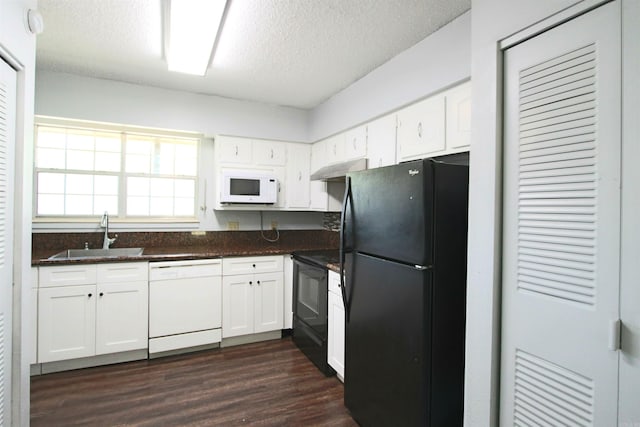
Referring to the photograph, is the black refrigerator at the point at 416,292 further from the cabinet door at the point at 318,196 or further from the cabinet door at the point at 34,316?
the cabinet door at the point at 34,316

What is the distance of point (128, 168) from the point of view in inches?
134

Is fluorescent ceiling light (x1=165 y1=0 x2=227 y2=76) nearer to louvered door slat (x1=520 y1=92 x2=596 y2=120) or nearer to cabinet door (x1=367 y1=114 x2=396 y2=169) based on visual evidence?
cabinet door (x1=367 y1=114 x2=396 y2=169)

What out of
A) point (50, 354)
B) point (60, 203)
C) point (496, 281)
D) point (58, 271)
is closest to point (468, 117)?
point (496, 281)

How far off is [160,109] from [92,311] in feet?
6.39

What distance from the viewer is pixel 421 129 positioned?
2180 millimetres

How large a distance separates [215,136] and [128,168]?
0.97 m

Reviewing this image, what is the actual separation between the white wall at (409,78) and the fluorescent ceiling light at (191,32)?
1.27m

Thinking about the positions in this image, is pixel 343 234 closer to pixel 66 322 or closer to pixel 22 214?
pixel 22 214

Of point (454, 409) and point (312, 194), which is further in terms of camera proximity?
point (312, 194)

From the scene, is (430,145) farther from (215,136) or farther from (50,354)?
(50,354)

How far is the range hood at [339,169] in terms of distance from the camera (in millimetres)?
2753

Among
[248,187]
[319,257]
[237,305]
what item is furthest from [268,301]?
[248,187]

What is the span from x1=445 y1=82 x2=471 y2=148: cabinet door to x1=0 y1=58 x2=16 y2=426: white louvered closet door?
2.19m

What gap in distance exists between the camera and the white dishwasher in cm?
286
